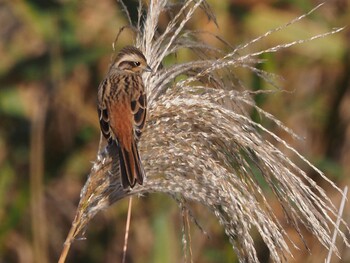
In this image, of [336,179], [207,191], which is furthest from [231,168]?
[336,179]

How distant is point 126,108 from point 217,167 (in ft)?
2.46

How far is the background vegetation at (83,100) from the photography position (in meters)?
5.36

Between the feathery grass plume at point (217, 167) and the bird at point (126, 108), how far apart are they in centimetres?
4

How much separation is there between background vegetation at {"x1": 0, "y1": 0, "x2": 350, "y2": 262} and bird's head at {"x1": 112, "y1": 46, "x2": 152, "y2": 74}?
6.76 ft

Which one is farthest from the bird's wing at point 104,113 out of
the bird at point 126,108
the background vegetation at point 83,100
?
the background vegetation at point 83,100

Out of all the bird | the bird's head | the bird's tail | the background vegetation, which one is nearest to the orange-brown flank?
the bird

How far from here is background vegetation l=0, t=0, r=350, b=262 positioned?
17.6ft

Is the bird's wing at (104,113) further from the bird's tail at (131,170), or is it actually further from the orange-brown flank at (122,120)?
the bird's tail at (131,170)

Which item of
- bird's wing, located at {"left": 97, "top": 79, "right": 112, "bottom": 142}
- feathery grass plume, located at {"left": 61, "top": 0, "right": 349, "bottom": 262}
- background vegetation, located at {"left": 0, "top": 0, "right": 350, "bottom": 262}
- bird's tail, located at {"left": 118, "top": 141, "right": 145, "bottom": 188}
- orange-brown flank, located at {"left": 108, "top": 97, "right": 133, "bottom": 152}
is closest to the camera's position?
feathery grass plume, located at {"left": 61, "top": 0, "right": 349, "bottom": 262}

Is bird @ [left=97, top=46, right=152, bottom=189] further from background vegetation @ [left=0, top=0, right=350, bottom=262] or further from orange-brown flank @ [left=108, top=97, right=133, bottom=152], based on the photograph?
background vegetation @ [left=0, top=0, right=350, bottom=262]

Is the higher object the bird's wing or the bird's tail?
the bird's wing

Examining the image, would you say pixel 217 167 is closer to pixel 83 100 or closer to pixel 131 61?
pixel 131 61

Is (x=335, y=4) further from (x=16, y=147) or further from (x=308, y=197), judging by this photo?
(x=308, y=197)

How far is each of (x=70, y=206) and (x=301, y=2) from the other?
185 centimetres
